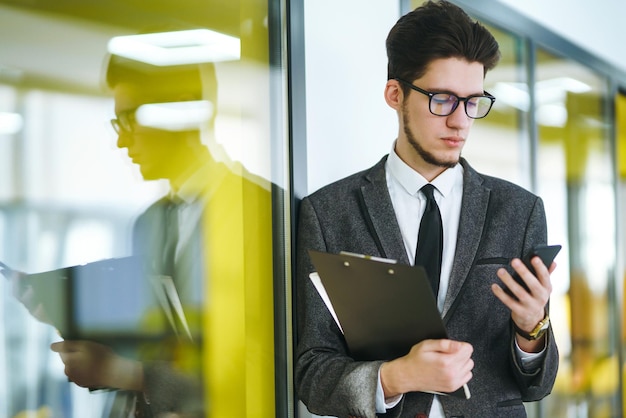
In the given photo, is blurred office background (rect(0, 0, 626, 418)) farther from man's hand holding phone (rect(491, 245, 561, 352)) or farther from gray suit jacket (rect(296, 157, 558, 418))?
man's hand holding phone (rect(491, 245, 561, 352))

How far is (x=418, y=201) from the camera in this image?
6.36 ft

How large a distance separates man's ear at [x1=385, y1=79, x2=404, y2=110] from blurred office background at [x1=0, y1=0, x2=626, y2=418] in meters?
0.30

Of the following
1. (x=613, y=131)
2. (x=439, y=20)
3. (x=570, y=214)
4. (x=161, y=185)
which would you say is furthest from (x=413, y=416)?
(x=613, y=131)

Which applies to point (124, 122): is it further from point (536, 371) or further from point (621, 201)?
point (621, 201)

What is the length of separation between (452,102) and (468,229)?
0.95 ft

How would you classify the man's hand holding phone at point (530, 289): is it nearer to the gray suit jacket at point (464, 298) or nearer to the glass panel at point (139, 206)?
the gray suit jacket at point (464, 298)

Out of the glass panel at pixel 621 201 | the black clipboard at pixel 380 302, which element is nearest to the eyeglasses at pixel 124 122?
the black clipboard at pixel 380 302

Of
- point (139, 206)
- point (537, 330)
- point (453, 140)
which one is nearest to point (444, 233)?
point (453, 140)

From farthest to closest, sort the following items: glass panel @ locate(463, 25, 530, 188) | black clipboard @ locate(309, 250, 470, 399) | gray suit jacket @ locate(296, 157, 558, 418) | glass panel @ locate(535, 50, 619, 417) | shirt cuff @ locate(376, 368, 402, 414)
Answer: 1. glass panel @ locate(535, 50, 619, 417)
2. glass panel @ locate(463, 25, 530, 188)
3. gray suit jacket @ locate(296, 157, 558, 418)
4. shirt cuff @ locate(376, 368, 402, 414)
5. black clipboard @ locate(309, 250, 470, 399)

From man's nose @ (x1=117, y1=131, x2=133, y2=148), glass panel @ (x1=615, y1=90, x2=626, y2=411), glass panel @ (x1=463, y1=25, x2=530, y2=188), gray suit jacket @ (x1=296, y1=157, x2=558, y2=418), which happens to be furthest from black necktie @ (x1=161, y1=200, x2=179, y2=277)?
glass panel @ (x1=615, y1=90, x2=626, y2=411)

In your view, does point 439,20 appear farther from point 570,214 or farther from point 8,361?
point 570,214

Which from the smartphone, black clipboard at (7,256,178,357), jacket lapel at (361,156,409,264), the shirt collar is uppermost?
the shirt collar

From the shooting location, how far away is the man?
178cm

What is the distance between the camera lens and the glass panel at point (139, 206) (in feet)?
5.00
